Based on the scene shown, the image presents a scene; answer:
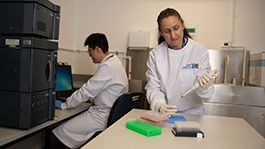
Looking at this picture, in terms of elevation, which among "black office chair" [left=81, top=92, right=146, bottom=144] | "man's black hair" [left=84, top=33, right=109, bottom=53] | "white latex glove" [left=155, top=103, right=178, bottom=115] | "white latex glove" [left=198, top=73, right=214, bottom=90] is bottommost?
"black office chair" [left=81, top=92, right=146, bottom=144]

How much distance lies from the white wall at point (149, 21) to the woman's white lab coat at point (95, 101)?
3.40 ft

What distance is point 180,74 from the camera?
1.57 metres

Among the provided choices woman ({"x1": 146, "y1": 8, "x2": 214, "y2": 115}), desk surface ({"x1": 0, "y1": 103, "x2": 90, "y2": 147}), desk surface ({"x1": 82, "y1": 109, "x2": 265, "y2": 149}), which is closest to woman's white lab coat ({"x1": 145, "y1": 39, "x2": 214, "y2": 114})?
woman ({"x1": 146, "y1": 8, "x2": 214, "y2": 115})

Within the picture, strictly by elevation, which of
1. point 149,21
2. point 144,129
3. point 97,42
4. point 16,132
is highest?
point 149,21

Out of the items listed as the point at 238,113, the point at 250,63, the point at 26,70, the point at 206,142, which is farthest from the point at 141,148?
the point at 250,63

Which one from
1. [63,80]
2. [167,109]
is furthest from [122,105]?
[63,80]

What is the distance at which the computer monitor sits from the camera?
2.42m

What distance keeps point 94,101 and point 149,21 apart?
4.64 feet

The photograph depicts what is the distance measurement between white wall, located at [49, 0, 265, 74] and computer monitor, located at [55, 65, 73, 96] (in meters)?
0.40

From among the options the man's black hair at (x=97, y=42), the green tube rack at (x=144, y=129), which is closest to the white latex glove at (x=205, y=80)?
the green tube rack at (x=144, y=129)

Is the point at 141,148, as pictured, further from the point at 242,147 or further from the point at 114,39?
the point at 114,39

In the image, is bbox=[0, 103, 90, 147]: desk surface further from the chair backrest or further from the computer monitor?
the computer monitor

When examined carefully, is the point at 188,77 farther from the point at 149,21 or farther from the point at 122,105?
the point at 149,21

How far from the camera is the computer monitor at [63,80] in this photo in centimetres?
242
